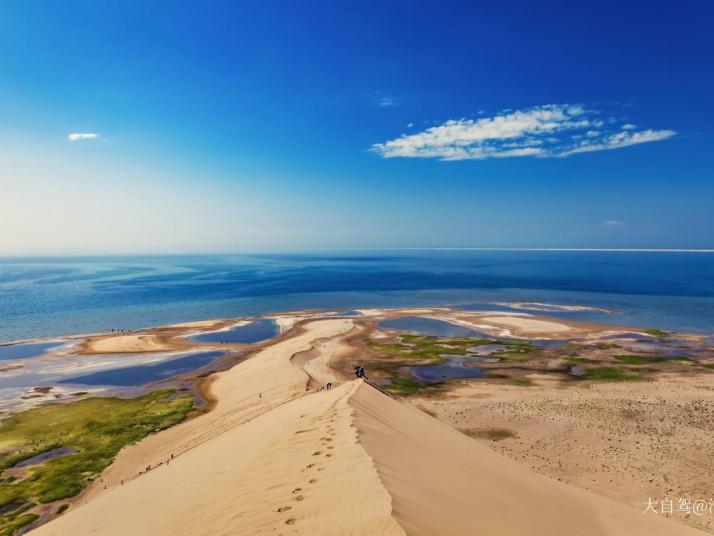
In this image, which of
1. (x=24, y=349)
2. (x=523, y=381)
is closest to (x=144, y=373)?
(x=24, y=349)

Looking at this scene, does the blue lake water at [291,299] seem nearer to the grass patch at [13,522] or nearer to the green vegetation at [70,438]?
the green vegetation at [70,438]

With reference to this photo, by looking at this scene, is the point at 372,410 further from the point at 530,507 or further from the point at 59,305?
the point at 59,305

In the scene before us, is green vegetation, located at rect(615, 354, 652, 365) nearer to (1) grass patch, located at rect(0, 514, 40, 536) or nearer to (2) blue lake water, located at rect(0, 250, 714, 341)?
(2) blue lake water, located at rect(0, 250, 714, 341)

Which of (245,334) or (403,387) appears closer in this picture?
(403,387)

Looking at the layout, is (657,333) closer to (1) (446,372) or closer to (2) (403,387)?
(1) (446,372)

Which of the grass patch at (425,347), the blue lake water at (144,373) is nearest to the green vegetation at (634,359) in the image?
the grass patch at (425,347)

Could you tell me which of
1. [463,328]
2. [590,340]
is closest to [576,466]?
[590,340]
